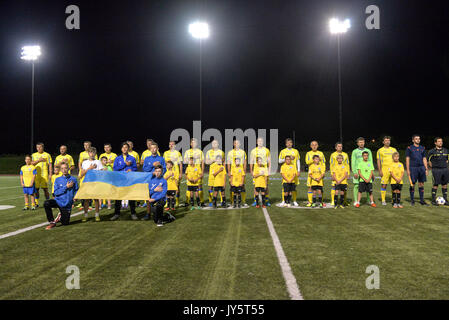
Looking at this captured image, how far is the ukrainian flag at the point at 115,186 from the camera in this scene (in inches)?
289

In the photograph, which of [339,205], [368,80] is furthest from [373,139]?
[339,205]

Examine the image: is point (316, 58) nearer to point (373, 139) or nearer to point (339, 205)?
point (373, 139)

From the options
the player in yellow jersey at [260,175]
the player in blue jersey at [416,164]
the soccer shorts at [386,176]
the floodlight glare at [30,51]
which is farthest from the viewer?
the floodlight glare at [30,51]

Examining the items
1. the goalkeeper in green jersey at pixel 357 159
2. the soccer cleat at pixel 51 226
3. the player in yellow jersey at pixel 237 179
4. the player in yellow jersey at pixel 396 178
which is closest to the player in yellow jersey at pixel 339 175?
the goalkeeper in green jersey at pixel 357 159

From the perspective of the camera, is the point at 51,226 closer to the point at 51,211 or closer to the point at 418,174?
the point at 51,211

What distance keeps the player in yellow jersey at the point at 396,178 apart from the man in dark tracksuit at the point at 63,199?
28.1ft

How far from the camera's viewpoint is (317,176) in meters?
9.22

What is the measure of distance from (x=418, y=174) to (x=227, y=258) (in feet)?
25.8

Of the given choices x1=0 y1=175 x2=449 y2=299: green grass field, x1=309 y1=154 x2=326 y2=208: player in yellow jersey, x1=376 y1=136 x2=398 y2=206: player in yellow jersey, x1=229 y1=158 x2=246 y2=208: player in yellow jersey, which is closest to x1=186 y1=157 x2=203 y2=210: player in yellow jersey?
x1=229 y1=158 x2=246 y2=208: player in yellow jersey

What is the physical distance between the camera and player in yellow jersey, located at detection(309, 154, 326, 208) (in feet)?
30.3

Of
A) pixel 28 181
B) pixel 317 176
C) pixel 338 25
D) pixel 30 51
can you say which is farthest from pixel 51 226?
pixel 30 51

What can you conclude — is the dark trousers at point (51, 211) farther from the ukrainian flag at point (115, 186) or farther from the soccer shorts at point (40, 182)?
the soccer shorts at point (40, 182)

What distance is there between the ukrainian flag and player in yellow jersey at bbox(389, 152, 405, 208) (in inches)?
273
